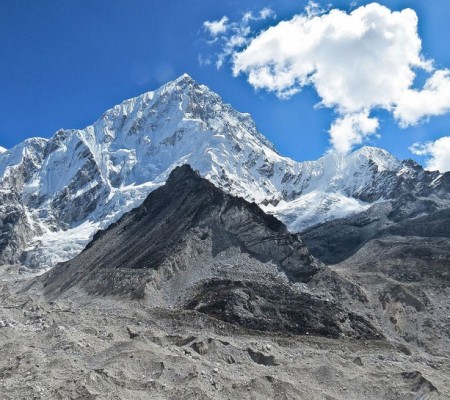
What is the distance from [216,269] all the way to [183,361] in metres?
36.5

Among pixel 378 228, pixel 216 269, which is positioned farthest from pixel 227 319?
pixel 378 228

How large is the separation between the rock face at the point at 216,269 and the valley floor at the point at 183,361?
5.11 m

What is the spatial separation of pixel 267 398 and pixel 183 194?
83176 millimetres

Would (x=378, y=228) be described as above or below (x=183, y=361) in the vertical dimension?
above

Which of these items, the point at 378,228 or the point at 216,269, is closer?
the point at 216,269

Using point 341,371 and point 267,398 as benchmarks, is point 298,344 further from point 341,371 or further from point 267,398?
→ point 267,398

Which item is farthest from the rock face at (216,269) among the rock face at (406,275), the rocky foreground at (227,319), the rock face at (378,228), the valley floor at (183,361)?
the rock face at (378,228)

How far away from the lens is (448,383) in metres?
53.8

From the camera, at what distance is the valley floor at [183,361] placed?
4175 cm

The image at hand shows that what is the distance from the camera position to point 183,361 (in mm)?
47938

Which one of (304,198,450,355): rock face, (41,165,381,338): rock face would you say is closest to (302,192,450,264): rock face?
(304,198,450,355): rock face

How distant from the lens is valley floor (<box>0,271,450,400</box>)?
137 ft

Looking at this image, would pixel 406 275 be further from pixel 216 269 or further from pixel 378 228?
pixel 378 228

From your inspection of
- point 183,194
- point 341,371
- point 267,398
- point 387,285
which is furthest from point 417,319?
point 183,194
